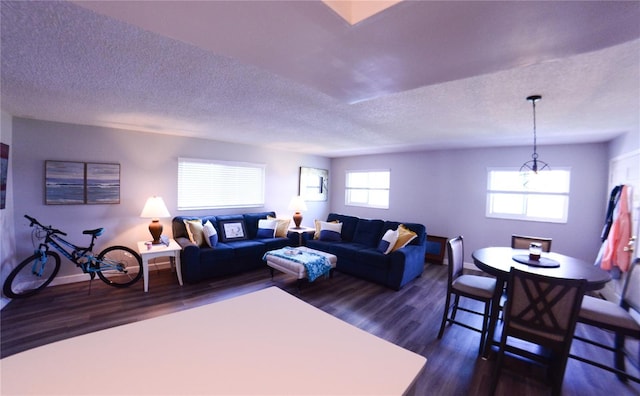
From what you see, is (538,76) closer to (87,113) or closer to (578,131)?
(578,131)

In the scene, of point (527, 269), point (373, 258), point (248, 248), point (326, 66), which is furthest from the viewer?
point (248, 248)

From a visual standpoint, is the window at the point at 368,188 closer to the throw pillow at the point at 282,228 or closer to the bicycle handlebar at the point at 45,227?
the throw pillow at the point at 282,228

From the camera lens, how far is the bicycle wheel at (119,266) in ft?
11.6

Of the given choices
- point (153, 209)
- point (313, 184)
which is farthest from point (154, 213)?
point (313, 184)

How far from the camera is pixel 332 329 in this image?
98 cm

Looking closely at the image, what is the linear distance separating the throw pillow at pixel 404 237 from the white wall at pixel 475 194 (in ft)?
5.00

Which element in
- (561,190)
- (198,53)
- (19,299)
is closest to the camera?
(198,53)

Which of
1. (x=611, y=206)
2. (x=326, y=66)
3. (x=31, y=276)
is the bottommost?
(x=31, y=276)

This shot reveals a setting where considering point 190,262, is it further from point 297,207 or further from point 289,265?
point 297,207

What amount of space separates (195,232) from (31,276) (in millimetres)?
1990

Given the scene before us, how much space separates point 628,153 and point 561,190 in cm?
112

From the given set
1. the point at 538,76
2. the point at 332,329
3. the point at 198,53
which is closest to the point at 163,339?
the point at 332,329

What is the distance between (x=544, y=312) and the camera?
5.98ft

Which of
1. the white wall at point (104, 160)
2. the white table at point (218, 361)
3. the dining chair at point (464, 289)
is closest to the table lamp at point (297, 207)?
the white wall at point (104, 160)
